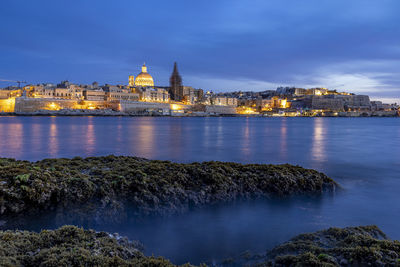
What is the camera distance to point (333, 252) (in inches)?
152

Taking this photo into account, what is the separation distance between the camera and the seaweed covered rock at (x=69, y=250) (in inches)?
126

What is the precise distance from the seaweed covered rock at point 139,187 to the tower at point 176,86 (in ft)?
398

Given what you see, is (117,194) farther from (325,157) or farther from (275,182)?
(325,157)

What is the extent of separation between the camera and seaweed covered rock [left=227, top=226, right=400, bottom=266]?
358 centimetres

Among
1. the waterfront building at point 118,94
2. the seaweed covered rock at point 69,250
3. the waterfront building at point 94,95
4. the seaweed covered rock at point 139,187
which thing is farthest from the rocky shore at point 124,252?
the waterfront building at point 94,95

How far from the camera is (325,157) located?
622 inches

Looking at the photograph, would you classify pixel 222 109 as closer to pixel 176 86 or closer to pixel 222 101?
pixel 222 101

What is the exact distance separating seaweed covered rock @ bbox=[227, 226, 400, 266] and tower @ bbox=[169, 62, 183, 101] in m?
125

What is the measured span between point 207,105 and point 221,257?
113479mm

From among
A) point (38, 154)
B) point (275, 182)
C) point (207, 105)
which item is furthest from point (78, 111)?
point (275, 182)

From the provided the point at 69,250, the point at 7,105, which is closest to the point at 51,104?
the point at 7,105


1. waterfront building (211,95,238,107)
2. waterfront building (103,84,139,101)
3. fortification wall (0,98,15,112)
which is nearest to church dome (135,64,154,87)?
waterfront building (103,84,139,101)

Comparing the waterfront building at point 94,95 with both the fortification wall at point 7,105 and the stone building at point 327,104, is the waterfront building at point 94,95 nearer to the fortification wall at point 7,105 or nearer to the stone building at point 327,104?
the fortification wall at point 7,105

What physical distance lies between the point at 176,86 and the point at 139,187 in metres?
125
